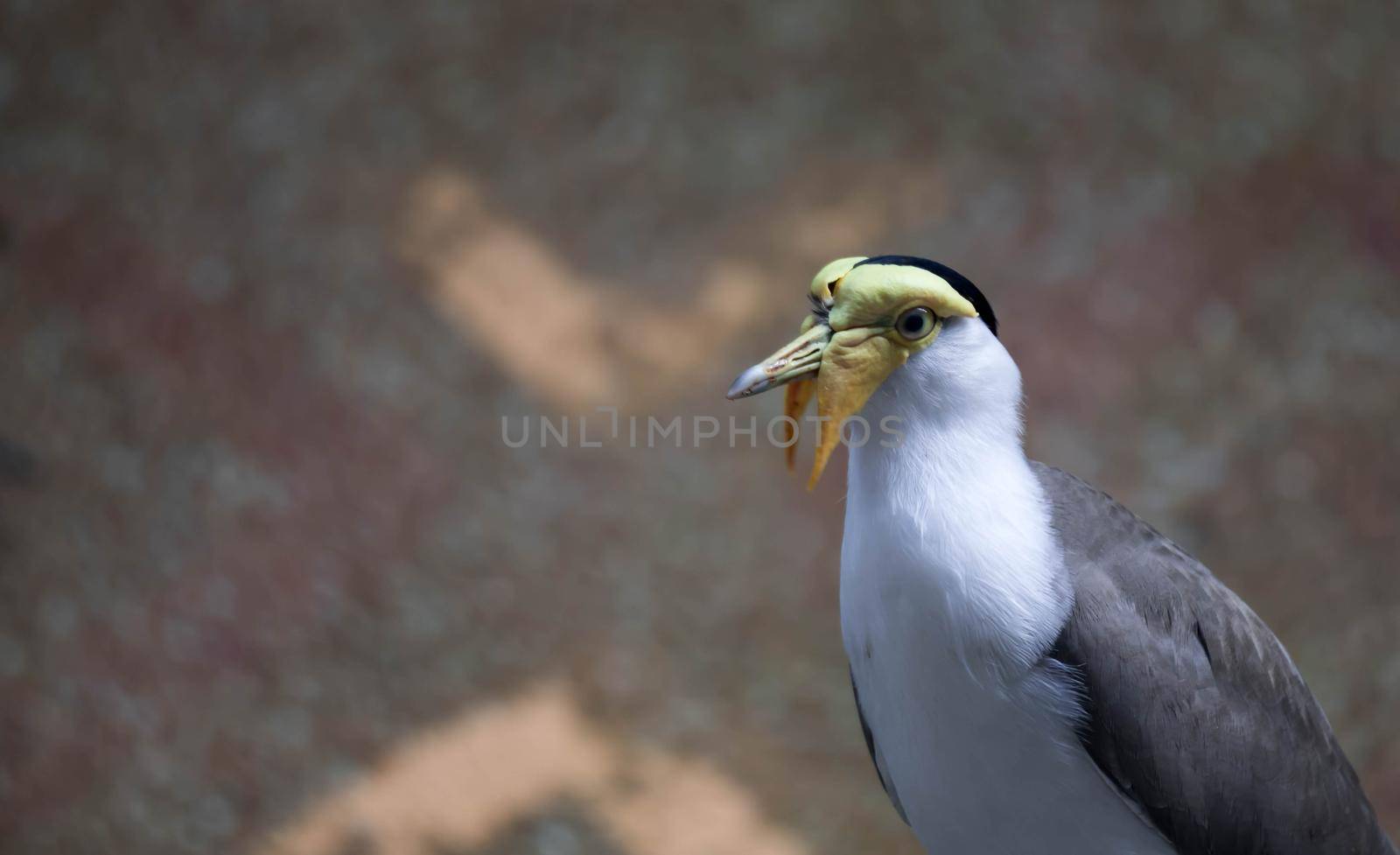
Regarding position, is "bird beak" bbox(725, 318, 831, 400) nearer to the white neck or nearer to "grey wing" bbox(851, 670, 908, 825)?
the white neck

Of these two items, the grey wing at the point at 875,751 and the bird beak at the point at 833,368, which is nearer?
the bird beak at the point at 833,368

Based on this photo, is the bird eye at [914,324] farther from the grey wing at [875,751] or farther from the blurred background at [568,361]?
the blurred background at [568,361]

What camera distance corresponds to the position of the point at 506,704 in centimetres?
278

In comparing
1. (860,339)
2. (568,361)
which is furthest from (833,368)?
(568,361)

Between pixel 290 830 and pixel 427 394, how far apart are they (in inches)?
40.3

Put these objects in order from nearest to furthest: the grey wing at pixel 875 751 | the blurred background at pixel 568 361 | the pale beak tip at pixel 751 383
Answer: the pale beak tip at pixel 751 383 → the grey wing at pixel 875 751 → the blurred background at pixel 568 361

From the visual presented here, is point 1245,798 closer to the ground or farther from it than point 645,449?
closer to the ground

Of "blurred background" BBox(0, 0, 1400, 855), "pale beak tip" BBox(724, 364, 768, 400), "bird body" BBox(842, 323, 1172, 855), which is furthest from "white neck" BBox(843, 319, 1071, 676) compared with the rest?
"blurred background" BBox(0, 0, 1400, 855)

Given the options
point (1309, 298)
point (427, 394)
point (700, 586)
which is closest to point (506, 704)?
point (700, 586)

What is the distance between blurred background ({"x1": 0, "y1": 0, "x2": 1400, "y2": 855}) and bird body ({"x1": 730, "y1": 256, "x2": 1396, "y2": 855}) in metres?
1.50

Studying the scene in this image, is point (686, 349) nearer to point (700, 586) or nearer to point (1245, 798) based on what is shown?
point (700, 586)

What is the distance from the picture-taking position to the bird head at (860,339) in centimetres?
120

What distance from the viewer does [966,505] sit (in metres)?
1.22

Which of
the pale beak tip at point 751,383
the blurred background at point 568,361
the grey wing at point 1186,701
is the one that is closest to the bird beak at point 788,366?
the pale beak tip at point 751,383
